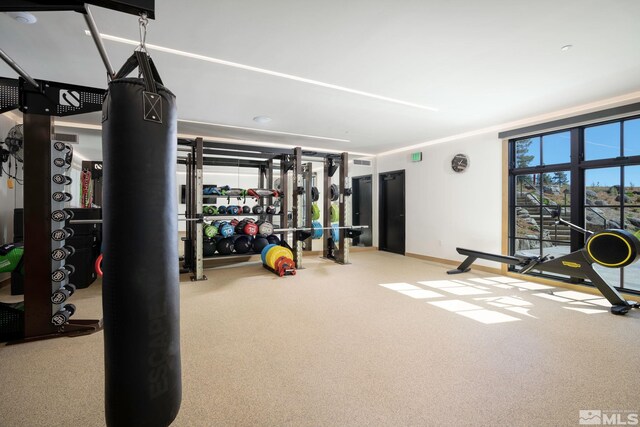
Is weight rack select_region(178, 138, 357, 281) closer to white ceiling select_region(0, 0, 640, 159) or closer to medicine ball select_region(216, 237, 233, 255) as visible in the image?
medicine ball select_region(216, 237, 233, 255)

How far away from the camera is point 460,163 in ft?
19.4

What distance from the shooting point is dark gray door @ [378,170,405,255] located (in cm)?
748

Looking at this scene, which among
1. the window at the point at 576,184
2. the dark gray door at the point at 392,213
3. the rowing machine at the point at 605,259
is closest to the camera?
the rowing machine at the point at 605,259

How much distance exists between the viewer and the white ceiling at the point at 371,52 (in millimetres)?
2227

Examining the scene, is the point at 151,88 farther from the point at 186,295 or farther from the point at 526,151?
the point at 526,151

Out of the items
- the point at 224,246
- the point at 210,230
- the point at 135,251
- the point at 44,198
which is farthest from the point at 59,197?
the point at 224,246

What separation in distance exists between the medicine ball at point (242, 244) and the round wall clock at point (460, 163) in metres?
4.44

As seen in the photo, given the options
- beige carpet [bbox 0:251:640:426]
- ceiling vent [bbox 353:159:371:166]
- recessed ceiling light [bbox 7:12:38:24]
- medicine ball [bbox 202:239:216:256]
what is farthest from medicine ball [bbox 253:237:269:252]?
recessed ceiling light [bbox 7:12:38:24]

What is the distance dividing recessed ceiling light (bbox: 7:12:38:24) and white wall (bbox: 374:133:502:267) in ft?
20.3

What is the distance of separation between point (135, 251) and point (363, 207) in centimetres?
787

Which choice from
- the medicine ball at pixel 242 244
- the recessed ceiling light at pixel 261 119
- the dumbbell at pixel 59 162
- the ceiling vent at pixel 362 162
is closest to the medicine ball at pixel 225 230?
the medicine ball at pixel 242 244

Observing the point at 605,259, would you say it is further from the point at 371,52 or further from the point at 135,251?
the point at 135,251

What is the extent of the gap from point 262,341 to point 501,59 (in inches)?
138

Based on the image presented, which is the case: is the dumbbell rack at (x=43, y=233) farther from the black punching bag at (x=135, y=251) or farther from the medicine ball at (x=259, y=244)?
the medicine ball at (x=259, y=244)
